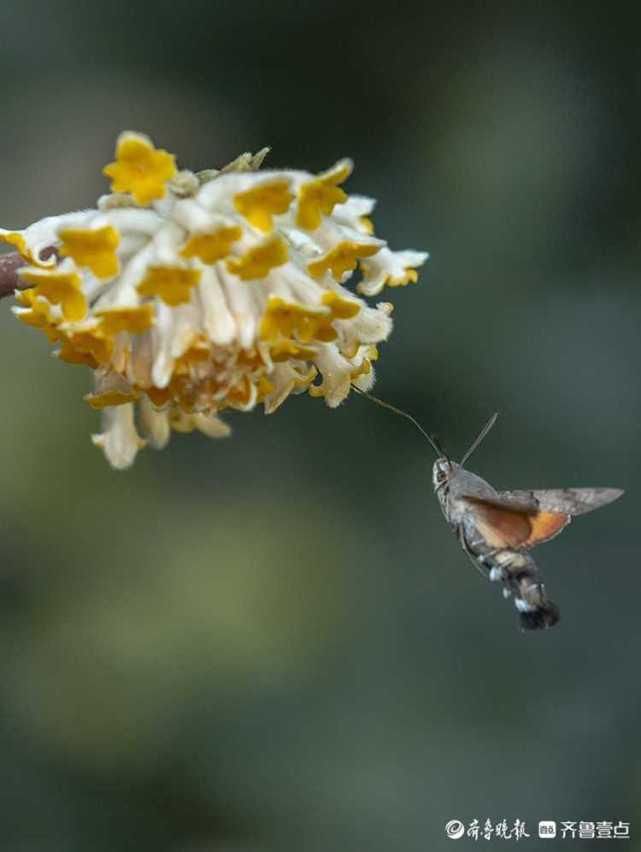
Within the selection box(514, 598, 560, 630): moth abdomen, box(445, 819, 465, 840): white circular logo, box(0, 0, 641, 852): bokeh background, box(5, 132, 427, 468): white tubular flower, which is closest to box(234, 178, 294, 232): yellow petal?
box(5, 132, 427, 468): white tubular flower

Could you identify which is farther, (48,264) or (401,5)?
(401,5)

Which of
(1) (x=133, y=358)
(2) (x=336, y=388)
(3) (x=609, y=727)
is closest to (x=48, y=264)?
(1) (x=133, y=358)

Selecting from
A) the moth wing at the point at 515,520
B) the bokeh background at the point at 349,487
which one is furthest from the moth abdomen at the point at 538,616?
the bokeh background at the point at 349,487

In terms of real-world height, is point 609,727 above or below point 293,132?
below

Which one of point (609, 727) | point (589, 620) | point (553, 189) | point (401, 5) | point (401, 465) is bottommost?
point (609, 727)

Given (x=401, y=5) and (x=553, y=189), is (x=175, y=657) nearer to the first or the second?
(x=553, y=189)

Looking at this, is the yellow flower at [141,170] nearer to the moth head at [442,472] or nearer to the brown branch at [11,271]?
the brown branch at [11,271]

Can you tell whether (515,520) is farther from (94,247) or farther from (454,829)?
(454,829)
